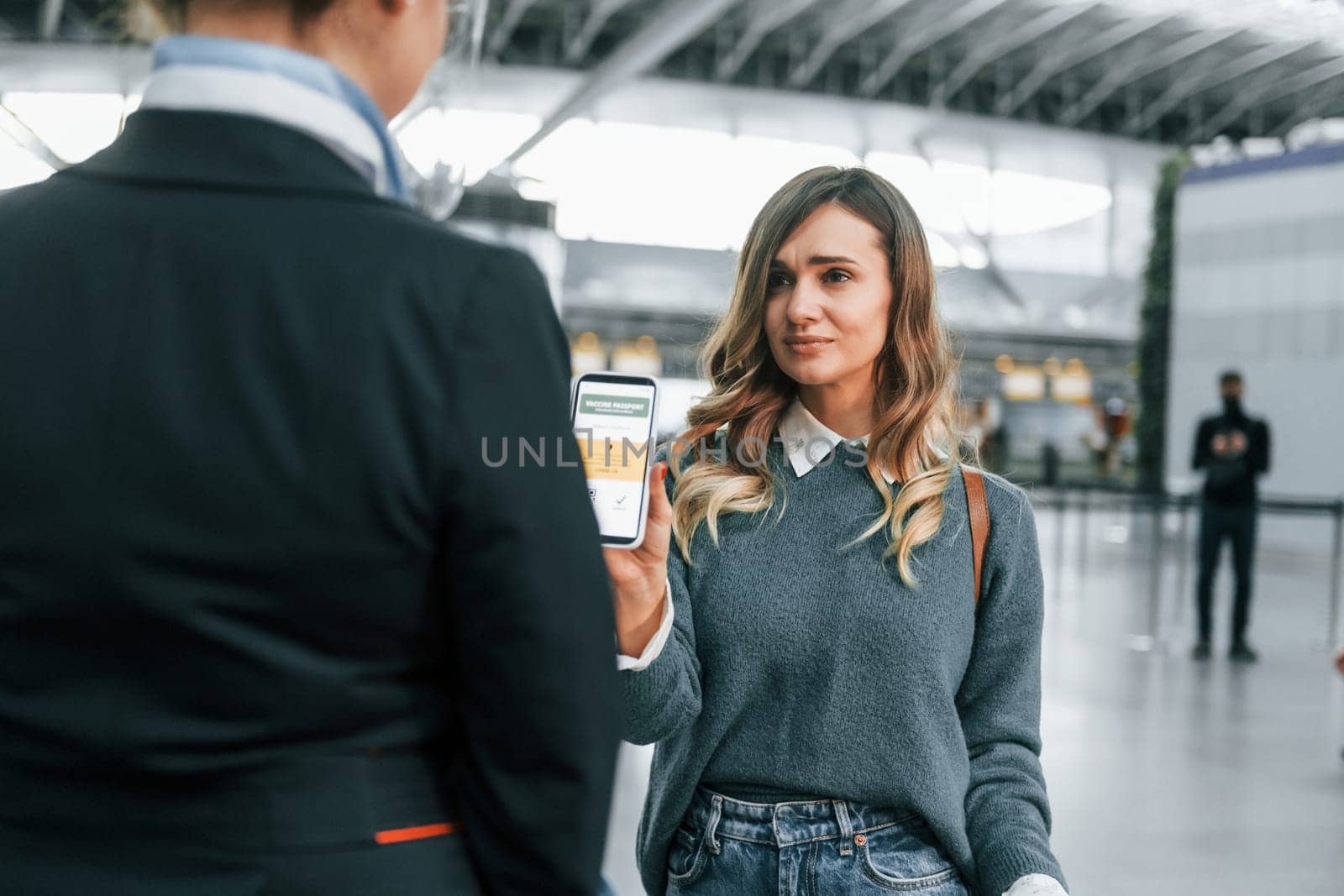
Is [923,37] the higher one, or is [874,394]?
[923,37]

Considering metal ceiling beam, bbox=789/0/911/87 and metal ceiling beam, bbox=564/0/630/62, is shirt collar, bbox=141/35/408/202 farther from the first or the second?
metal ceiling beam, bbox=789/0/911/87

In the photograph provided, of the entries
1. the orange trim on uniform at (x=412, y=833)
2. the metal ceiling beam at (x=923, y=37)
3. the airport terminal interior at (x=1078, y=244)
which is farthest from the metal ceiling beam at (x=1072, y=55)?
the orange trim on uniform at (x=412, y=833)

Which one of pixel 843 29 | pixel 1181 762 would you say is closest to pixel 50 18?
pixel 843 29

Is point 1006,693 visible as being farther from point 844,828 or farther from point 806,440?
point 806,440

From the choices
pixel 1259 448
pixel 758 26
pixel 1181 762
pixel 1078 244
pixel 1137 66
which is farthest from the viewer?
pixel 1078 244

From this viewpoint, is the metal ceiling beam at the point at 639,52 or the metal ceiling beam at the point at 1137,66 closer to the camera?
the metal ceiling beam at the point at 639,52

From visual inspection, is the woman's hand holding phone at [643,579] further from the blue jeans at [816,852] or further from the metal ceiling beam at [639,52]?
the metal ceiling beam at [639,52]

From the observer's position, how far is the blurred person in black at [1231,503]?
9.12 m

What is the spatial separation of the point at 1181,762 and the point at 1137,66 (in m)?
37.8

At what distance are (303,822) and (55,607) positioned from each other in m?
0.26

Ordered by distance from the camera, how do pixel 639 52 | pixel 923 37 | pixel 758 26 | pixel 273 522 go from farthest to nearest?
1. pixel 923 37
2. pixel 758 26
3. pixel 639 52
4. pixel 273 522

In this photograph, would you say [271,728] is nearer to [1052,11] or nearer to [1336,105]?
[1052,11]

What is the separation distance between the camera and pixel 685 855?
1833mm

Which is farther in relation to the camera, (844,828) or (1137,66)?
(1137,66)
